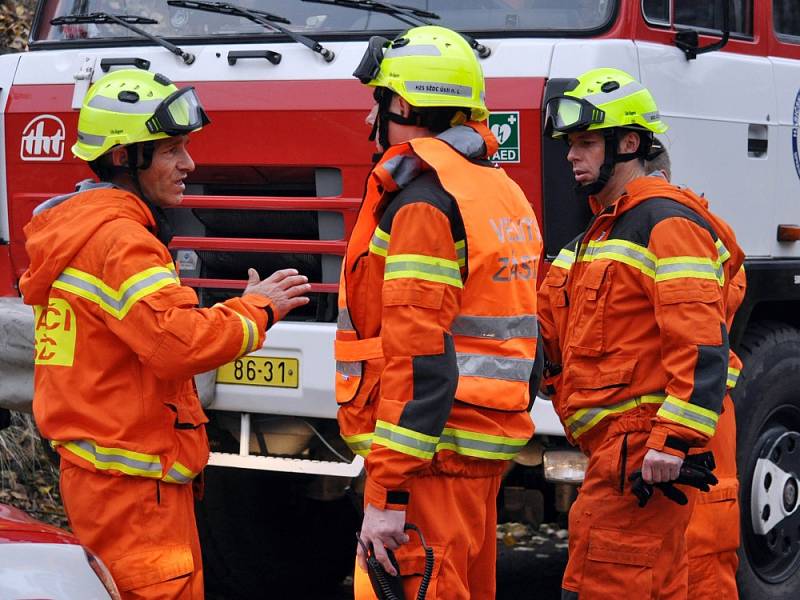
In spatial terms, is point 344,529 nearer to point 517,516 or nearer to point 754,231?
point 517,516

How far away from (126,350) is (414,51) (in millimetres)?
1122


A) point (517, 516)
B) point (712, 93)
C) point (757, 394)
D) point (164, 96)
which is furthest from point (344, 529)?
point (164, 96)

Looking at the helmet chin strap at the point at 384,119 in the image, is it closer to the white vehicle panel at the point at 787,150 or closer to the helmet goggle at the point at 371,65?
the helmet goggle at the point at 371,65

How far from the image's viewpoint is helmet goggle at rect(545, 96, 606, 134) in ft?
14.1

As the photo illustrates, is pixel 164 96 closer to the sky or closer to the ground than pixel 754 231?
closer to the sky

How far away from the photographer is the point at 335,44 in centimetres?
532

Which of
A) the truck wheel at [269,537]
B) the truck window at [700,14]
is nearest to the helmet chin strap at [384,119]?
the truck window at [700,14]

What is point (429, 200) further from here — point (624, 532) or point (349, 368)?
→ point (624, 532)

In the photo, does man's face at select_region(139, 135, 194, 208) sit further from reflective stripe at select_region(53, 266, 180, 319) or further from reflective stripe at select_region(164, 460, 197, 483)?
reflective stripe at select_region(164, 460, 197, 483)

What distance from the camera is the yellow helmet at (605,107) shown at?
432 cm

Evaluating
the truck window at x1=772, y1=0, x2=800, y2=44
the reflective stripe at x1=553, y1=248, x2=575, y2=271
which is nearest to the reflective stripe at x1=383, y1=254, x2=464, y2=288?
the reflective stripe at x1=553, y1=248, x2=575, y2=271

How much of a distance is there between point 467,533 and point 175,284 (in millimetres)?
1031

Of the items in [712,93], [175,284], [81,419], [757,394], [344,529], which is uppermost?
[712,93]

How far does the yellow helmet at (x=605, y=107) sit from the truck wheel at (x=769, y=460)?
1440mm
